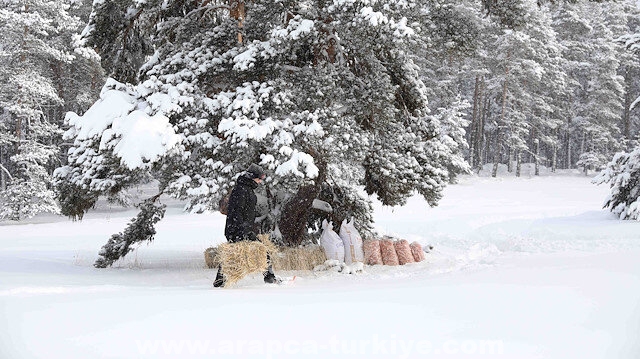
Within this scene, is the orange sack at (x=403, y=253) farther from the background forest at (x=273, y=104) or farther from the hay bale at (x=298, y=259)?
the hay bale at (x=298, y=259)

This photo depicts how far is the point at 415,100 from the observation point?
1039 centimetres

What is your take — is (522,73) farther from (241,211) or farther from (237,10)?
(241,211)

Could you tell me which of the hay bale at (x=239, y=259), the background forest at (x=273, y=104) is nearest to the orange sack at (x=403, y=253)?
the background forest at (x=273, y=104)

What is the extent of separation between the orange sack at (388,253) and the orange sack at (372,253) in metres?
0.10

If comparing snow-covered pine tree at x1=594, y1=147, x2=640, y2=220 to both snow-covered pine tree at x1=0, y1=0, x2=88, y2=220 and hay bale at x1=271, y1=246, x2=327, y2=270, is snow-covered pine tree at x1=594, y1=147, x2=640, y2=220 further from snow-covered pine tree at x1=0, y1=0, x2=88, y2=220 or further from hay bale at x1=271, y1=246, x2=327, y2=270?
snow-covered pine tree at x1=0, y1=0, x2=88, y2=220

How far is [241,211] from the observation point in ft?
23.2

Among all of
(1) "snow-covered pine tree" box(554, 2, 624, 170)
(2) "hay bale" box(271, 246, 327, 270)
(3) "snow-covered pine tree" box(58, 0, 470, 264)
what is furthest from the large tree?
(1) "snow-covered pine tree" box(554, 2, 624, 170)

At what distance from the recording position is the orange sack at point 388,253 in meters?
9.50

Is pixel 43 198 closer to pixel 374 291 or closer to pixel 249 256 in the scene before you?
Answer: pixel 249 256

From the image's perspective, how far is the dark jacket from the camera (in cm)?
705

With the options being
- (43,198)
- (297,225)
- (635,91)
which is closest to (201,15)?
(297,225)

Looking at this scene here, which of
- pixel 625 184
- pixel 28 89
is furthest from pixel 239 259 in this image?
pixel 28 89

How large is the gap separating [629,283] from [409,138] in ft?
16.0

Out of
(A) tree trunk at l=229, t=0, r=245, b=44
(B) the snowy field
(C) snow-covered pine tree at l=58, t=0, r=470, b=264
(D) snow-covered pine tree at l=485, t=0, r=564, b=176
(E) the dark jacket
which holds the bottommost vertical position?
(B) the snowy field
